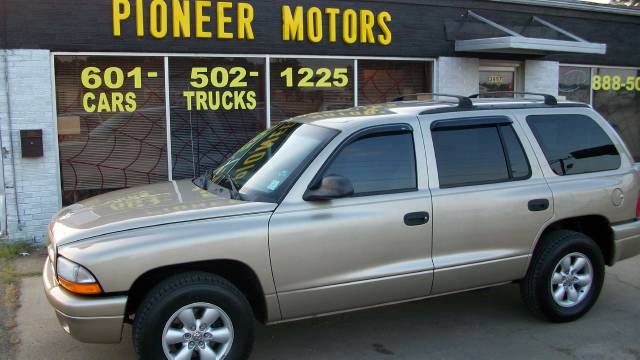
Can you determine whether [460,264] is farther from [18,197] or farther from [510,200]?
[18,197]

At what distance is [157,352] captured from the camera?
3723 mm

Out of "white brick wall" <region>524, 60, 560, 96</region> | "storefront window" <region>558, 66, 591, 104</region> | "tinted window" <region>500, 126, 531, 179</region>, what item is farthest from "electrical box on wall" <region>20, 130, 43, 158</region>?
"storefront window" <region>558, 66, 591, 104</region>

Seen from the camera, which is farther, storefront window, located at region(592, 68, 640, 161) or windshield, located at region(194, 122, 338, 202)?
storefront window, located at region(592, 68, 640, 161)

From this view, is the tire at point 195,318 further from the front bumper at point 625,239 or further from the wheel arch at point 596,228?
the front bumper at point 625,239

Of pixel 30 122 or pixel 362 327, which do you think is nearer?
pixel 362 327

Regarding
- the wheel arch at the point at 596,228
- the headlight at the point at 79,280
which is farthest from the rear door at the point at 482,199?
the headlight at the point at 79,280

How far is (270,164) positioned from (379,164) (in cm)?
79

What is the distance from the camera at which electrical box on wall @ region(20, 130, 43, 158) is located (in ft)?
24.6

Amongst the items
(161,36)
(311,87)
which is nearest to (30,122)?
(161,36)

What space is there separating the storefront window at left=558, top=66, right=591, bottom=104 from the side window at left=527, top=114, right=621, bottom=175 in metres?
6.76

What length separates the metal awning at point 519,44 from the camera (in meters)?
9.34

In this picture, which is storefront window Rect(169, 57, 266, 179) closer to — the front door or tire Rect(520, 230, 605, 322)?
the front door

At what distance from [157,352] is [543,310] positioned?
300 cm

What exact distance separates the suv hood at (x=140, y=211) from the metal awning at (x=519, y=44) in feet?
20.8
